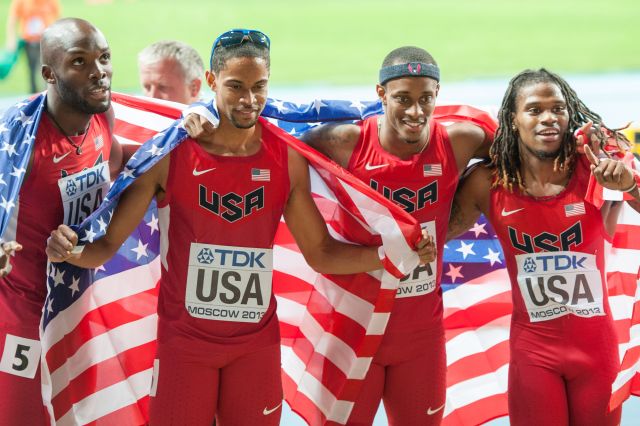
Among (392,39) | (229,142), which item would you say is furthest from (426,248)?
(392,39)

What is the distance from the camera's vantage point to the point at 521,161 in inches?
178

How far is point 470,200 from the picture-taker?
4637mm

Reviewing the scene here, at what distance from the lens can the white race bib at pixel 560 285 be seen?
14.5ft

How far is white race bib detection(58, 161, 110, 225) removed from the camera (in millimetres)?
4324

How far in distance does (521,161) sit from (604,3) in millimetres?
26518

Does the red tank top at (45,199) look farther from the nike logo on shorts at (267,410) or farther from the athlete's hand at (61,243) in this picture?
the nike logo on shorts at (267,410)

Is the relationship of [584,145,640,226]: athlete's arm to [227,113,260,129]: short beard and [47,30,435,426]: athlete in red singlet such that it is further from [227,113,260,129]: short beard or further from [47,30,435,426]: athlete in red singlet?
[227,113,260,129]: short beard

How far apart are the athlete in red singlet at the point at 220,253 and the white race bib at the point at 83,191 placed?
0.79ft

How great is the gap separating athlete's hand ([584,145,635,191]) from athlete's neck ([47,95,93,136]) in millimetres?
2228

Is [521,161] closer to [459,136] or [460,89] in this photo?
[459,136]

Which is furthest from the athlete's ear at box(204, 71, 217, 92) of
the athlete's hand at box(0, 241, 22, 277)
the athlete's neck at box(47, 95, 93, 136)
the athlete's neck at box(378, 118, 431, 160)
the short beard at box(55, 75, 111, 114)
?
the athlete's hand at box(0, 241, 22, 277)

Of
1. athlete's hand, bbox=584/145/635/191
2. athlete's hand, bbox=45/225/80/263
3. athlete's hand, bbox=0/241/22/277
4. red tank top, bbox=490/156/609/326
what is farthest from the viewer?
red tank top, bbox=490/156/609/326

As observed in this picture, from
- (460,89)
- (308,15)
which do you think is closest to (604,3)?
(308,15)

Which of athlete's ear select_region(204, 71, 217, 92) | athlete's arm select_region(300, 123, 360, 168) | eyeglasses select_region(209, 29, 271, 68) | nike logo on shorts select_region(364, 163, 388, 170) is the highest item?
eyeglasses select_region(209, 29, 271, 68)
